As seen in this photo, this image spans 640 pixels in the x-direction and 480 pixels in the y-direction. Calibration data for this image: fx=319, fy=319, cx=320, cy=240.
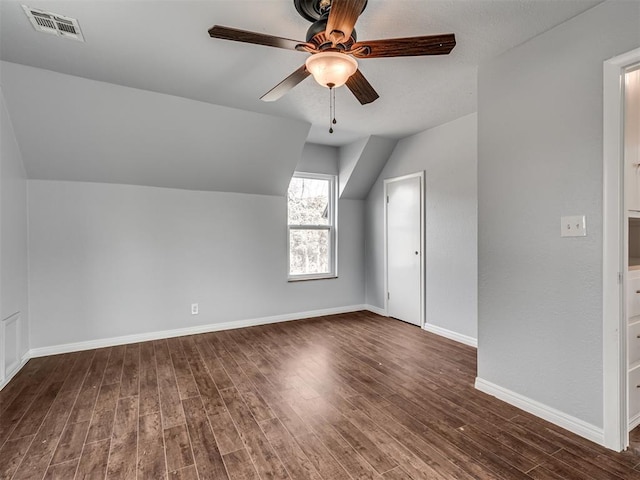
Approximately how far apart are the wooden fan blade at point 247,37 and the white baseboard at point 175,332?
337 cm

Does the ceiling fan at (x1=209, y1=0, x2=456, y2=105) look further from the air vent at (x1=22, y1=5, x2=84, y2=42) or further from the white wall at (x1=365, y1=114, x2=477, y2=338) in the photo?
the white wall at (x1=365, y1=114, x2=477, y2=338)

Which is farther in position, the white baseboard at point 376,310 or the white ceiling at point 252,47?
the white baseboard at point 376,310

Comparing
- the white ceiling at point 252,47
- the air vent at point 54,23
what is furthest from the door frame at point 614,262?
Result: the air vent at point 54,23

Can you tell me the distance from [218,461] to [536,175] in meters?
2.64

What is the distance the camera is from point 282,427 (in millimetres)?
2037

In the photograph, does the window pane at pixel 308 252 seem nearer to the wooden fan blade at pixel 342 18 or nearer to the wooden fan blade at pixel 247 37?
the wooden fan blade at pixel 247 37

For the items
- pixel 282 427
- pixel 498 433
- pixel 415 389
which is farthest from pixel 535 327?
pixel 282 427

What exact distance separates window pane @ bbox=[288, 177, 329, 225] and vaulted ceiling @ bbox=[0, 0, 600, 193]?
492 millimetres

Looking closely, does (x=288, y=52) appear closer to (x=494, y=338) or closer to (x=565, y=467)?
(x=494, y=338)

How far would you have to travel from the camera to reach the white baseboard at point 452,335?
Result: 3471 millimetres

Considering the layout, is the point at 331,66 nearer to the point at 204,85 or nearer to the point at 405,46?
the point at 405,46

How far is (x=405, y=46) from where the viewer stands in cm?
160

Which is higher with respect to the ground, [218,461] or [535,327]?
[535,327]

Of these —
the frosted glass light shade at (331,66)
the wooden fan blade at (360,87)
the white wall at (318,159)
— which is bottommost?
the frosted glass light shade at (331,66)
